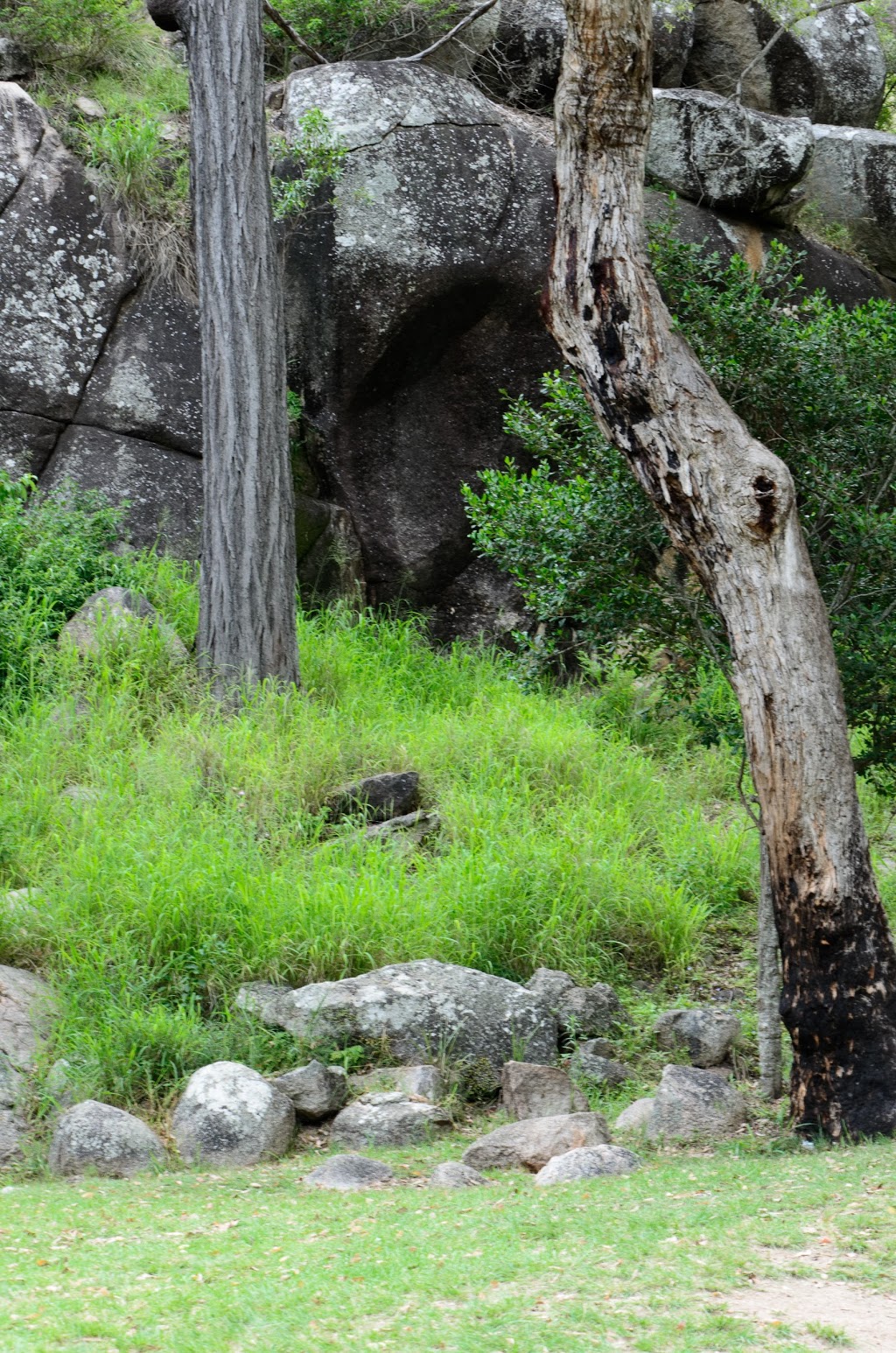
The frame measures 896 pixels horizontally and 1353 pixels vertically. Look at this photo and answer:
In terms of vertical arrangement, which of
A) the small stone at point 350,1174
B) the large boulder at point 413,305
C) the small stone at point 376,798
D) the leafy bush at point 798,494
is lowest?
the small stone at point 350,1174

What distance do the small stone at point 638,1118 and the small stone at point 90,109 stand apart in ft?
33.0

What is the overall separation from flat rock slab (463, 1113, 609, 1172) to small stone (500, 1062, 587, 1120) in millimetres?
457

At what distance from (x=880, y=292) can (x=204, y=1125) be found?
11.5 m

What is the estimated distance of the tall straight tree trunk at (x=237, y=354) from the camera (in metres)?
9.36

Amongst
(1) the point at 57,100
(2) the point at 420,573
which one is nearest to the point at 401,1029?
(2) the point at 420,573

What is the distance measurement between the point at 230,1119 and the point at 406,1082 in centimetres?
83

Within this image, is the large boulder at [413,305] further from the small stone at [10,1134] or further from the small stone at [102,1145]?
the small stone at [102,1145]

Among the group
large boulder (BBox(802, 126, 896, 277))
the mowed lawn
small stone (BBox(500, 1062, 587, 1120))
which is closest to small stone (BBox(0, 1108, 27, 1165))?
the mowed lawn

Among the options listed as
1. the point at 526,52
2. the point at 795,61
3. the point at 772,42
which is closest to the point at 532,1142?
the point at 772,42

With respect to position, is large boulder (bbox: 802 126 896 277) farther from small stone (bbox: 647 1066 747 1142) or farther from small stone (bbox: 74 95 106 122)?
small stone (bbox: 647 1066 747 1142)

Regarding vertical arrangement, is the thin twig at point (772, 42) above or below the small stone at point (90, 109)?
below

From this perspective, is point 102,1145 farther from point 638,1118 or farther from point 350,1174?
point 638,1118

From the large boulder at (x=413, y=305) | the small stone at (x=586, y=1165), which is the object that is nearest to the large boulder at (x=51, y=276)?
the large boulder at (x=413, y=305)

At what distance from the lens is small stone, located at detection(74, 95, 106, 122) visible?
39.5 feet
